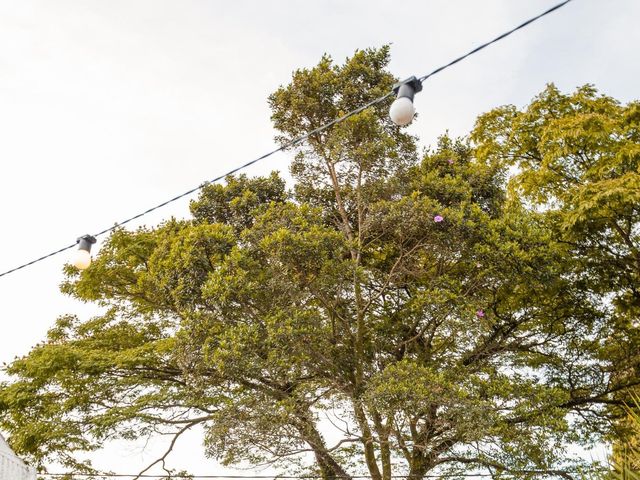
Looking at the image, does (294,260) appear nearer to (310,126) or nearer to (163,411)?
(310,126)

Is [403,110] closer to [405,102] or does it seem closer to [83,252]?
[405,102]

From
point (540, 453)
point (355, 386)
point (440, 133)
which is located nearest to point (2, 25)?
point (440, 133)

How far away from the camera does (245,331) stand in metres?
6.68

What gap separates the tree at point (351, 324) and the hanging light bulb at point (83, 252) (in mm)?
2330

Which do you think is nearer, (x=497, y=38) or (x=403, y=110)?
(x=497, y=38)

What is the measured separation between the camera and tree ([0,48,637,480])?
271 inches

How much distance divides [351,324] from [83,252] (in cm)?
446

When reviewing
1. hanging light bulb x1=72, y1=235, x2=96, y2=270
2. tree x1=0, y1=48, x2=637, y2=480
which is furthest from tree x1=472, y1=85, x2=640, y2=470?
hanging light bulb x1=72, y1=235, x2=96, y2=270

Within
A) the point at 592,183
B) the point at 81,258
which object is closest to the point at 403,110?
the point at 81,258

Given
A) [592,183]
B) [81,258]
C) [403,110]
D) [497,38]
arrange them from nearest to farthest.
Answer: [497,38] → [403,110] → [81,258] → [592,183]

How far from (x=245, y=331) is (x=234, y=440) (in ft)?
4.49

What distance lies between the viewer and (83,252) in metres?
4.47

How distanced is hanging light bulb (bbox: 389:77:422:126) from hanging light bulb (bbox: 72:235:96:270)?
2641 mm

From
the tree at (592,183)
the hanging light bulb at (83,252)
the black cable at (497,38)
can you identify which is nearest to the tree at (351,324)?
the tree at (592,183)
